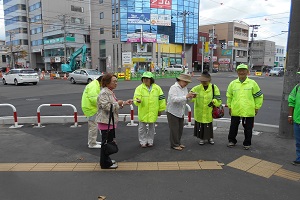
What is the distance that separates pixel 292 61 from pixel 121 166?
182 inches

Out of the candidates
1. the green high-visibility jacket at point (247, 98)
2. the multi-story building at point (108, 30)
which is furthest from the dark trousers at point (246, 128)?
the multi-story building at point (108, 30)

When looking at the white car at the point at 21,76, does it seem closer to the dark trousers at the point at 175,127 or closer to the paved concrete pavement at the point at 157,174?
the paved concrete pavement at the point at 157,174

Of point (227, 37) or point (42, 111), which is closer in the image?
point (42, 111)

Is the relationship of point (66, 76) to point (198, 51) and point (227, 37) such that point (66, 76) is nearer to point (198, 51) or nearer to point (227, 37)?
point (198, 51)

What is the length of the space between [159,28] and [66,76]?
2596 centimetres

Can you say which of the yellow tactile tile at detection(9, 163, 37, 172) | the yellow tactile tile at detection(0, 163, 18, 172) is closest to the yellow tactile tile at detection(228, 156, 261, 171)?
the yellow tactile tile at detection(9, 163, 37, 172)

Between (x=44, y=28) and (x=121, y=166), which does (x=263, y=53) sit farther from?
(x=121, y=166)

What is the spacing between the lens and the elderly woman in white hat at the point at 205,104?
17.6 feet

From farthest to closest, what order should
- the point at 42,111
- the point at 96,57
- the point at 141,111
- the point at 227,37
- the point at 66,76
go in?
the point at 227,37, the point at 96,57, the point at 66,76, the point at 42,111, the point at 141,111

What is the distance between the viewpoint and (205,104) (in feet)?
17.8

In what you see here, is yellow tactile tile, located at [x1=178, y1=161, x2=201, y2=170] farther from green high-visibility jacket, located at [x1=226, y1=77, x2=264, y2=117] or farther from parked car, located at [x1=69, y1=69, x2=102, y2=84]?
parked car, located at [x1=69, y1=69, x2=102, y2=84]

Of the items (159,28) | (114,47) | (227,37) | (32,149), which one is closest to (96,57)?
(114,47)

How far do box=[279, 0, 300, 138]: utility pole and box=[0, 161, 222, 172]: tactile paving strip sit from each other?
8.44ft

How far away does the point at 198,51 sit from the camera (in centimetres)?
6556
